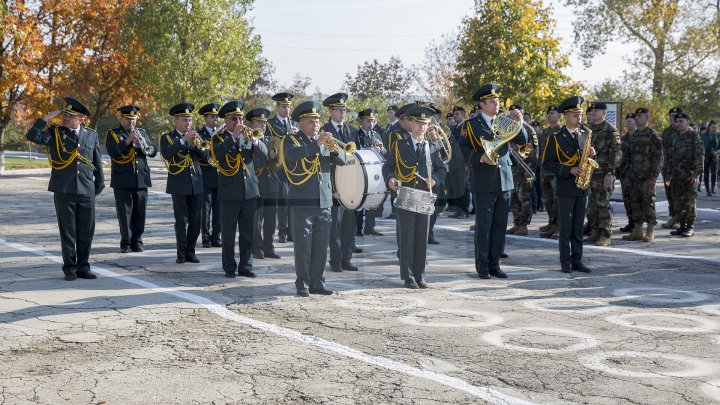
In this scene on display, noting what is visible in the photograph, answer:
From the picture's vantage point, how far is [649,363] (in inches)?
234

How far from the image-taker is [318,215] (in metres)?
8.54

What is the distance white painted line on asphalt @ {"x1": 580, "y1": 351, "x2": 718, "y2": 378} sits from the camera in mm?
5660

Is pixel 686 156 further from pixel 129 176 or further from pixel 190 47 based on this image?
pixel 190 47

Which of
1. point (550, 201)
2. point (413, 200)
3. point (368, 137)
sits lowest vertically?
point (550, 201)

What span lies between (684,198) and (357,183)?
7.06 m

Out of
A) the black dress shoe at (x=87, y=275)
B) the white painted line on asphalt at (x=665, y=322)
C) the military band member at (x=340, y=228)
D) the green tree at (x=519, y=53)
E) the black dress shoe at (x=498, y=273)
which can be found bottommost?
the white painted line on asphalt at (x=665, y=322)

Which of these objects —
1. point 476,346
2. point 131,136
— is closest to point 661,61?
point 131,136

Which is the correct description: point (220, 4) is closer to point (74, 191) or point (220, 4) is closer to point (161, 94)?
point (161, 94)

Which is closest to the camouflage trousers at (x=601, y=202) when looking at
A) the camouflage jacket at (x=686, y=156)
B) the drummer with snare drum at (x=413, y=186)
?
the camouflage jacket at (x=686, y=156)

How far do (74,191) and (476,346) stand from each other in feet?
17.3

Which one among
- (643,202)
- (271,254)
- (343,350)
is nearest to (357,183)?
(271,254)

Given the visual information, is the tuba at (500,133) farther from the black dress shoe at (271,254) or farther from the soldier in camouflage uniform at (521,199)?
the soldier in camouflage uniform at (521,199)

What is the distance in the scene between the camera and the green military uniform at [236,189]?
31.1 feet

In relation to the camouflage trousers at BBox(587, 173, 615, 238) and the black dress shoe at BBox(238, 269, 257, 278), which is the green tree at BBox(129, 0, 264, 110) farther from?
the black dress shoe at BBox(238, 269, 257, 278)
